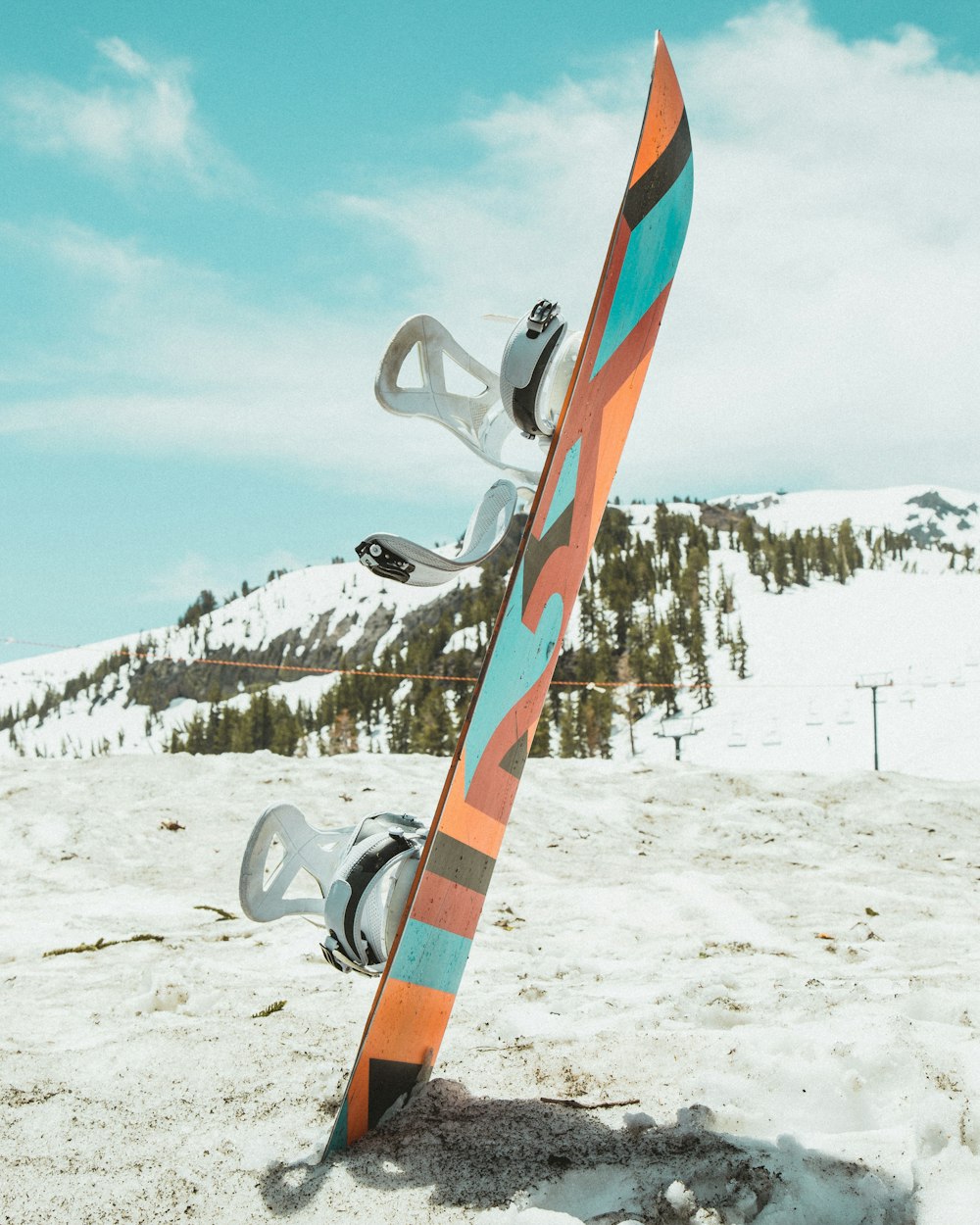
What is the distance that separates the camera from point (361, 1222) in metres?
1.87

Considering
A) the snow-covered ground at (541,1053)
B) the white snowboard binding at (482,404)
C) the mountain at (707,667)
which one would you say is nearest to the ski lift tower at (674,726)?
the mountain at (707,667)

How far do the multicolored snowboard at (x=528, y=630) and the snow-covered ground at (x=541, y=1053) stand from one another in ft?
0.85

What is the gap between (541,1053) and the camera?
9.51 feet

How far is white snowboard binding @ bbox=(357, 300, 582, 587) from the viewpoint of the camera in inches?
86.4

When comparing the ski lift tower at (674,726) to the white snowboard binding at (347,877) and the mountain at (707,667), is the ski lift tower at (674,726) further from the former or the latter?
the white snowboard binding at (347,877)

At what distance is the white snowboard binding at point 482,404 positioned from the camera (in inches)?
86.4

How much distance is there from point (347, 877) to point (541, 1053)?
3.71ft

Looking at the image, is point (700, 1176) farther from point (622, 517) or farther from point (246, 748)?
point (622, 517)

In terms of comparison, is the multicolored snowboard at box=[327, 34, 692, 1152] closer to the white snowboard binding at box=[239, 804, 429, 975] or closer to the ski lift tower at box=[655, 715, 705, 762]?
the white snowboard binding at box=[239, 804, 429, 975]

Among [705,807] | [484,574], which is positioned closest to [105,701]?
[484,574]

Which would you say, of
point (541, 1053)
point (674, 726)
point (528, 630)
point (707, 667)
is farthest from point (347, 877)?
point (707, 667)

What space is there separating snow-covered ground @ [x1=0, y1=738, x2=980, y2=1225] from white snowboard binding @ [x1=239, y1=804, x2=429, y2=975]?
0.50m

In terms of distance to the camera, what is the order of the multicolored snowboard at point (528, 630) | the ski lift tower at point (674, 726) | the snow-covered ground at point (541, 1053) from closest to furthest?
the snow-covered ground at point (541, 1053), the multicolored snowboard at point (528, 630), the ski lift tower at point (674, 726)

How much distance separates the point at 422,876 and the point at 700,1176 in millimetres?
861
